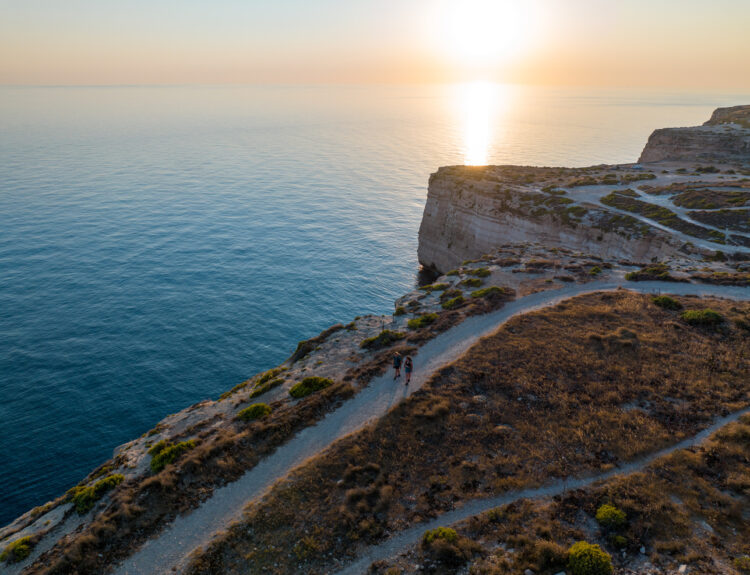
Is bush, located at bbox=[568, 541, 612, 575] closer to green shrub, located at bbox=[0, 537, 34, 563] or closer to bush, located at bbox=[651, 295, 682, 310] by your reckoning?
green shrub, located at bbox=[0, 537, 34, 563]

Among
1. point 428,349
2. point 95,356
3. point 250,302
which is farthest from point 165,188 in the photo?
point 428,349

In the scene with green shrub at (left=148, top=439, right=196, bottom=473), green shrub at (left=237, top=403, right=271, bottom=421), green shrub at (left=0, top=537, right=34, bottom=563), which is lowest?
green shrub at (left=0, top=537, right=34, bottom=563)

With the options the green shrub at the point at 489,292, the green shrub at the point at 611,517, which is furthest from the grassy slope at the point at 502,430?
the green shrub at the point at 489,292

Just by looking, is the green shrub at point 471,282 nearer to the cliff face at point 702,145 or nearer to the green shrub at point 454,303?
the green shrub at point 454,303

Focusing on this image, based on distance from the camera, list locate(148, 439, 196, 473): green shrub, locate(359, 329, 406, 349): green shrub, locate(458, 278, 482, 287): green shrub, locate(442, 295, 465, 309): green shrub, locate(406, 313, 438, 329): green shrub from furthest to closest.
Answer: locate(458, 278, 482, 287): green shrub, locate(442, 295, 465, 309): green shrub, locate(406, 313, 438, 329): green shrub, locate(359, 329, 406, 349): green shrub, locate(148, 439, 196, 473): green shrub

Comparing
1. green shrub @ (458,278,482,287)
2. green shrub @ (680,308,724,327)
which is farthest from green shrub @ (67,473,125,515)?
green shrub @ (680,308,724,327)

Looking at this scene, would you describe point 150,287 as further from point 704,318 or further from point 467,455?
point 704,318

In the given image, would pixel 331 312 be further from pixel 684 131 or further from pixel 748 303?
pixel 684 131
